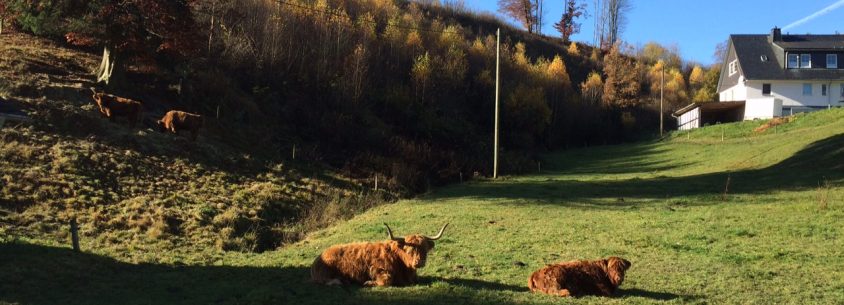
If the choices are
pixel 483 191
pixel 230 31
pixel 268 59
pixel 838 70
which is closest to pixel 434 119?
pixel 268 59

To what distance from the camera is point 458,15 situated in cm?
9400

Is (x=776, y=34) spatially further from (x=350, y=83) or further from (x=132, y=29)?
(x=132, y=29)

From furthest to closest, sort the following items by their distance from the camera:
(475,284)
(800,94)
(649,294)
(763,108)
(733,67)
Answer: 1. (733,67)
2. (800,94)
3. (763,108)
4. (475,284)
5. (649,294)

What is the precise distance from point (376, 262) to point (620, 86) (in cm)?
7890

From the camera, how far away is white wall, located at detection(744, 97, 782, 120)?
54375 mm

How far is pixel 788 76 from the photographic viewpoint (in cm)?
5866

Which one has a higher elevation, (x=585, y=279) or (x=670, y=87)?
(x=670, y=87)

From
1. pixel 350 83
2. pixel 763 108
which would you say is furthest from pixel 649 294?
pixel 763 108

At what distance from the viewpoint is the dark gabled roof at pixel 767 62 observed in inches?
2309

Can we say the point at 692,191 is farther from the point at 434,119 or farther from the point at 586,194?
the point at 434,119

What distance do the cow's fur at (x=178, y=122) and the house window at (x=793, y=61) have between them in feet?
199

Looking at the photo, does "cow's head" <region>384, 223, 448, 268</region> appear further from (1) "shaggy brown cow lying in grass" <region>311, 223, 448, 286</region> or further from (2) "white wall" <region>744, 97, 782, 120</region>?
(2) "white wall" <region>744, 97, 782, 120</region>

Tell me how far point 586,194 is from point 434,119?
78.2ft

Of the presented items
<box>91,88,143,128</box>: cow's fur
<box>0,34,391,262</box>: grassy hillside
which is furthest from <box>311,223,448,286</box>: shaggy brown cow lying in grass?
<box>91,88,143,128</box>: cow's fur
